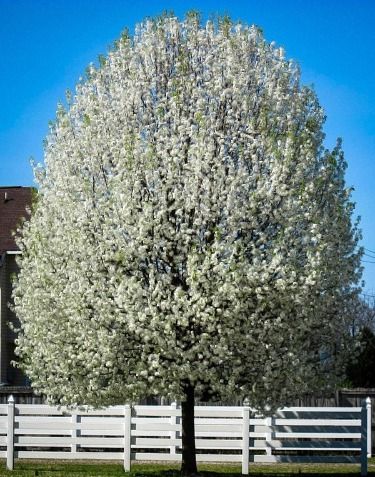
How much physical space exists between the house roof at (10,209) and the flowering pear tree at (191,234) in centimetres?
1911

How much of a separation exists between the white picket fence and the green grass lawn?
0.87ft

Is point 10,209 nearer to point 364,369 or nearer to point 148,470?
point 364,369

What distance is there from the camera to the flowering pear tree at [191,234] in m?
18.0

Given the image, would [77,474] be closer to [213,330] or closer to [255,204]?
[213,330]

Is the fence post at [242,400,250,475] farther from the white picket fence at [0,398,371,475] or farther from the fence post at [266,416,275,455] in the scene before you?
the fence post at [266,416,275,455]

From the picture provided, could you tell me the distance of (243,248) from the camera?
58.7ft

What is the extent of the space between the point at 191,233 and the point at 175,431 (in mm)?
7799

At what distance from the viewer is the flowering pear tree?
18.0 meters

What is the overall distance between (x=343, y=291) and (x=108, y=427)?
758 centimetres

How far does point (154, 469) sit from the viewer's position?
75.4 ft

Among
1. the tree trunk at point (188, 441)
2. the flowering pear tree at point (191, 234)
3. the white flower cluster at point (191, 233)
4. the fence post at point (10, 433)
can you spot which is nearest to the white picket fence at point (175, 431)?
the fence post at point (10, 433)

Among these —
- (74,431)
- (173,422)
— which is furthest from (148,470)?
(74,431)

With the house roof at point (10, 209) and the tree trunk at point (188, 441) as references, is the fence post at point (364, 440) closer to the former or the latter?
the tree trunk at point (188, 441)

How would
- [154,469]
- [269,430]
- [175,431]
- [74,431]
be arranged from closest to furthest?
[154,469]
[269,430]
[175,431]
[74,431]
